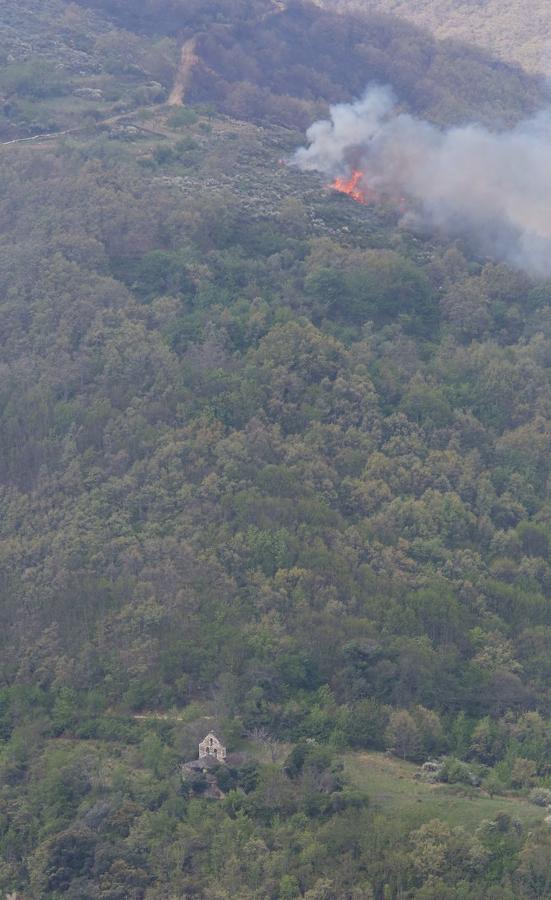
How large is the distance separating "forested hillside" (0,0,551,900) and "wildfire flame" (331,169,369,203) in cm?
108

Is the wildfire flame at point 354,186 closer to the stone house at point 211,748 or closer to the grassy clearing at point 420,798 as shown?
the grassy clearing at point 420,798

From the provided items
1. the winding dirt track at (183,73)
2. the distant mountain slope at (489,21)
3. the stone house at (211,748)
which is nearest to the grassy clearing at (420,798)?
the stone house at (211,748)

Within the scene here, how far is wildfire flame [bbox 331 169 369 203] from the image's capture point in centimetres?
7331

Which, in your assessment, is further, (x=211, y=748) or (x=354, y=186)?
(x=354, y=186)

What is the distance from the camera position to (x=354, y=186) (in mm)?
Result: 73938

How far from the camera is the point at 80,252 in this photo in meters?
62.7

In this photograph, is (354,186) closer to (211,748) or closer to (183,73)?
(183,73)

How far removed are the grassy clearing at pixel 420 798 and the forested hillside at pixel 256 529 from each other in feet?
0.34

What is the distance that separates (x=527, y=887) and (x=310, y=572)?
13.6 meters

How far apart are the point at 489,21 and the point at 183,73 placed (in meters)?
33.5

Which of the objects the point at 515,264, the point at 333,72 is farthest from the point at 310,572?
the point at 333,72

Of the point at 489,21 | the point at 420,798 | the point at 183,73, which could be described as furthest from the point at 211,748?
the point at 489,21

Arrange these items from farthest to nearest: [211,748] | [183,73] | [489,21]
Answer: [489,21]
[183,73]
[211,748]


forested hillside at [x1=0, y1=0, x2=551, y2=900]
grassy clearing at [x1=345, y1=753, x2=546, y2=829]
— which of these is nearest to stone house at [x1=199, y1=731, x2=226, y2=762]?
forested hillside at [x1=0, y1=0, x2=551, y2=900]
